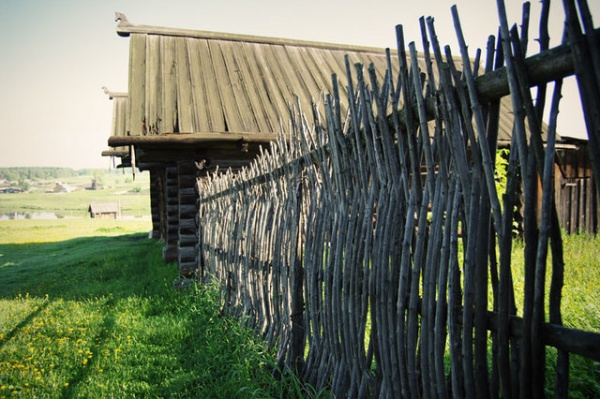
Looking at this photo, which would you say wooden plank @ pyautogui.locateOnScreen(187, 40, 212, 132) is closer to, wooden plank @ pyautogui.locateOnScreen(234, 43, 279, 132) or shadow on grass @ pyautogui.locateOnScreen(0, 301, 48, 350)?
wooden plank @ pyautogui.locateOnScreen(234, 43, 279, 132)

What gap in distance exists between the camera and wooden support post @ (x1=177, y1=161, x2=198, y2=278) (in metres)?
7.23

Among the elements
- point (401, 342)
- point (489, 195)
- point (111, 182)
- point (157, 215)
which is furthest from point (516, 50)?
point (111, 182)

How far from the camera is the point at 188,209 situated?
7297 mm

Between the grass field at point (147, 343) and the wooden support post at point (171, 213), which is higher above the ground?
the wooden support post at point (171, 213)

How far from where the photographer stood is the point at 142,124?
705 centimetres

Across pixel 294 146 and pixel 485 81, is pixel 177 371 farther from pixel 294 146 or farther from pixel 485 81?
pixel 485 81

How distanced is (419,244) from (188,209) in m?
6.22

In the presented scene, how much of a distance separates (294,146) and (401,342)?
1.66 metres

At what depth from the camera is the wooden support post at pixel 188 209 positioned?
723 centimetres

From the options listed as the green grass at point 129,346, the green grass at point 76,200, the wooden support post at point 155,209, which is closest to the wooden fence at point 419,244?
the green grass at point 129,346

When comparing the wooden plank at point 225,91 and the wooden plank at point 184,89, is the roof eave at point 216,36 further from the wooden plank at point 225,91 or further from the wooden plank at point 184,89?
the wooden plank at point 225,91

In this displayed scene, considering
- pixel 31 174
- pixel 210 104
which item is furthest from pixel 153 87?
pixel 31 174

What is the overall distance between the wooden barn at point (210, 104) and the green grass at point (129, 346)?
161 centimetres

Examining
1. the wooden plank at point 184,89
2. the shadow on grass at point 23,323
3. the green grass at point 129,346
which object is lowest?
the shadow on grass at point 23,323
